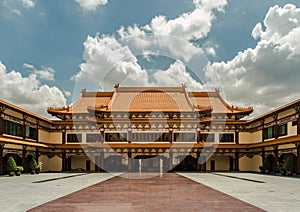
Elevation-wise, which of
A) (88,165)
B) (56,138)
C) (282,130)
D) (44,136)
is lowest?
(88,165)

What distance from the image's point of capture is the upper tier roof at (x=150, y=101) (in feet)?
137

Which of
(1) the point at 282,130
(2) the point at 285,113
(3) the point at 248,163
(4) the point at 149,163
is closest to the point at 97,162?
(4) the point at 149,163

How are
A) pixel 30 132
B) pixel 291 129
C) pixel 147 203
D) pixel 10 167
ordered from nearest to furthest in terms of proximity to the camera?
pixel 147 203 → pixel 10 167 → pixel 291 129 → pixel 30 132

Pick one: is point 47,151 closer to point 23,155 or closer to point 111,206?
point 23,155

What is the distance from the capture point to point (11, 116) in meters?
31.7

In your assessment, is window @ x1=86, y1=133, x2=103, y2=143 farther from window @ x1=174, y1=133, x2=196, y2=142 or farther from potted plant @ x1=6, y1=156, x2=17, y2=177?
potted plant @ x1=6, y1=156, x2=17, y2=177

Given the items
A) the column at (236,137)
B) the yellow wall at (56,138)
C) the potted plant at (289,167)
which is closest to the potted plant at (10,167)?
the yellow wall at (56,138)

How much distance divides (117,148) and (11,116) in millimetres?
12211

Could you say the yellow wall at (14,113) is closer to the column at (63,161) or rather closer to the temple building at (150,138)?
the temple building at (150,138)

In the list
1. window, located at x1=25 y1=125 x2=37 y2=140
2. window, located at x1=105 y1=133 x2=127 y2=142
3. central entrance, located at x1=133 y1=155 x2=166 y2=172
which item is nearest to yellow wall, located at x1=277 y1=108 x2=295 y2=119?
central entrance, located at x1=133 y1=155 x2=166 y2=172

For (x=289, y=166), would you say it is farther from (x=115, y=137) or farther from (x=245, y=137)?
(x=115, y=137)

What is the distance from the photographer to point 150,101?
146 feet

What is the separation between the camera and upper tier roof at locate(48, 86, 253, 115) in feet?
137

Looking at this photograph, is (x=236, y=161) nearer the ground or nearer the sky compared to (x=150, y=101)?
nearer the ground
